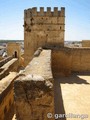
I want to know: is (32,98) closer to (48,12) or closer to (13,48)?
(48,12)

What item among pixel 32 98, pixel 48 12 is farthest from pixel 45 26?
pixel 32 98

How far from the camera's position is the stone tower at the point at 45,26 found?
16359 mm

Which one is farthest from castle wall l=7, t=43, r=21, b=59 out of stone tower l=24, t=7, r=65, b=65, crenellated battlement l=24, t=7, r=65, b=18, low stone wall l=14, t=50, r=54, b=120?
low stone wall l=14, t=50, r=54, b=120

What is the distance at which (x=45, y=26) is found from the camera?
16.5 meters

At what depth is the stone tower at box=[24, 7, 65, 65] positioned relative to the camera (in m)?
16.4

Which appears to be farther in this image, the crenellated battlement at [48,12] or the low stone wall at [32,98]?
the crenellated battlement at [48,12]

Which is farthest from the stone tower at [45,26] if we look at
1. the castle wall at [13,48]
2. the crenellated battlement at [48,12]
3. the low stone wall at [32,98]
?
the castle wall at [13,48]

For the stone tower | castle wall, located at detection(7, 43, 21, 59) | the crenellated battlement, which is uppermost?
the crenellated battlement

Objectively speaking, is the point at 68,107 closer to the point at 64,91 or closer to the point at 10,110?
the point at 64,91

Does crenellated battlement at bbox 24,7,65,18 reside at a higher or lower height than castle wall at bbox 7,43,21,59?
higher

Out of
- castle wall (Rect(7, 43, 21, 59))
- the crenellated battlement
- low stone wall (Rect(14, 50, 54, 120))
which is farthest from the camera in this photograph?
castle wall (Rect(7, 43, 21, 59))

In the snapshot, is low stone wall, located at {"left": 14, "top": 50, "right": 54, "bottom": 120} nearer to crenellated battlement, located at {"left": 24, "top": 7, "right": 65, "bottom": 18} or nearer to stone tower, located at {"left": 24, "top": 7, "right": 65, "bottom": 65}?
stone tower, located at {"left": 24, "top": 7, "right": 65, "bottom": 65}

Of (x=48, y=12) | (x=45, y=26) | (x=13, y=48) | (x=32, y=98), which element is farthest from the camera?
(x=13, y=48)

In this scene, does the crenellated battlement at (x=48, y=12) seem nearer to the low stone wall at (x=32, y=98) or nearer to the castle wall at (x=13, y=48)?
the low stone wall at (x=32, y=98)
